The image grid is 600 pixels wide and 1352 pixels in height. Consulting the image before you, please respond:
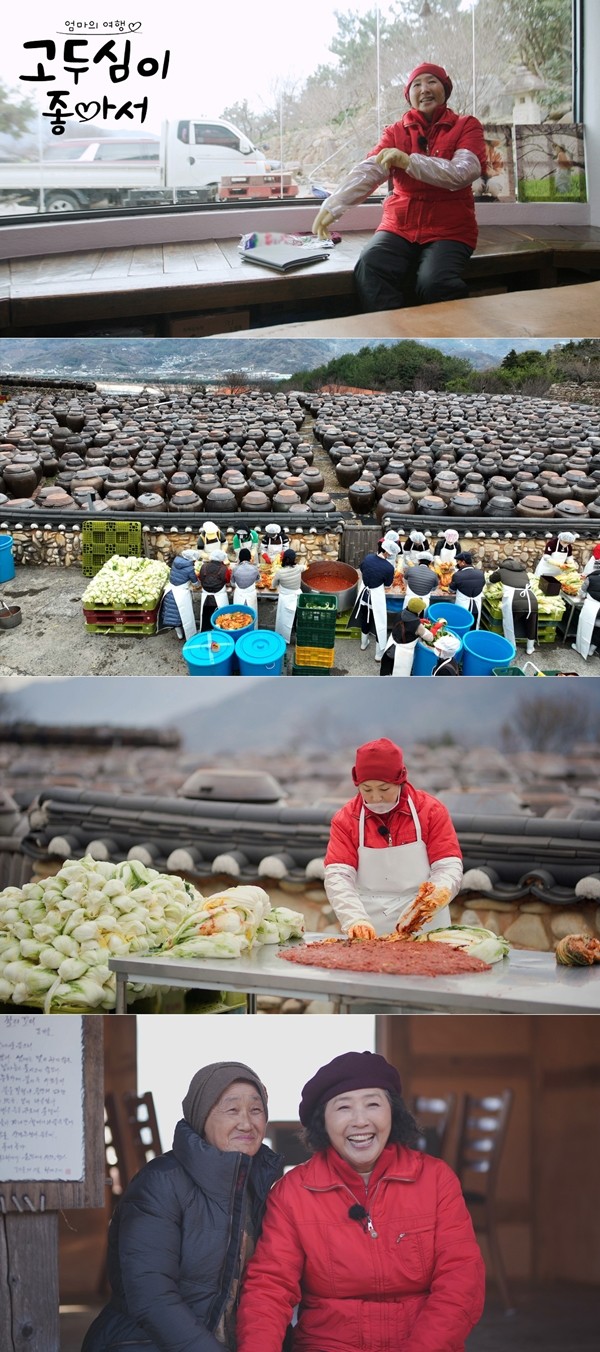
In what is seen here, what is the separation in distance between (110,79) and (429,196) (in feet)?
4.72

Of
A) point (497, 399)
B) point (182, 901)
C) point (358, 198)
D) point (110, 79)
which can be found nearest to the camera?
point (110, 79)

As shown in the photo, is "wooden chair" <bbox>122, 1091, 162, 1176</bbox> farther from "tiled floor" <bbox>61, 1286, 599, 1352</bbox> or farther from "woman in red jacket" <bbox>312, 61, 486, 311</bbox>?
"woman in red jacket" <bbox>312, 61, 486, 311</bbox>

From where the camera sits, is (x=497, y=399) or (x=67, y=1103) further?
(x=497, y=399)

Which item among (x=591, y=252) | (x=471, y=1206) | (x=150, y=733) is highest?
(x=591, y=252)

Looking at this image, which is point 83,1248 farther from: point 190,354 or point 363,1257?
point 190,354

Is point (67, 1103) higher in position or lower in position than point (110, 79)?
lower

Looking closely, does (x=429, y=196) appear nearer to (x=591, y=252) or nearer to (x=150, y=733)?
(x=591, y=252)

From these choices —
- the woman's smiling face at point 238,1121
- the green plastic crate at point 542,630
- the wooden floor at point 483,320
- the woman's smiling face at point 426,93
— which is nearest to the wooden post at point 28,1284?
the woman's smiling face at point 238,1121

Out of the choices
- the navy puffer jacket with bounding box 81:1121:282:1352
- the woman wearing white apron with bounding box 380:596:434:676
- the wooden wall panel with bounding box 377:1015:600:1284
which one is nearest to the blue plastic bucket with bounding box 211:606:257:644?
the woman wearing white apron with bounding box 380:596:434:676

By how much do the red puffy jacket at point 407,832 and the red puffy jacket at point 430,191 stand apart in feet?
8.33

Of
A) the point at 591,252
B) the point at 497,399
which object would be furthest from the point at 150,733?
the point at 591,252

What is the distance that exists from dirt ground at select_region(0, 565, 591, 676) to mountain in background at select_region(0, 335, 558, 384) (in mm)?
1069

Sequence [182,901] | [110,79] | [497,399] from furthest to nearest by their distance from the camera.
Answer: [497,399], [182,901], [110,79]

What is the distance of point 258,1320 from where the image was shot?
170 inches
